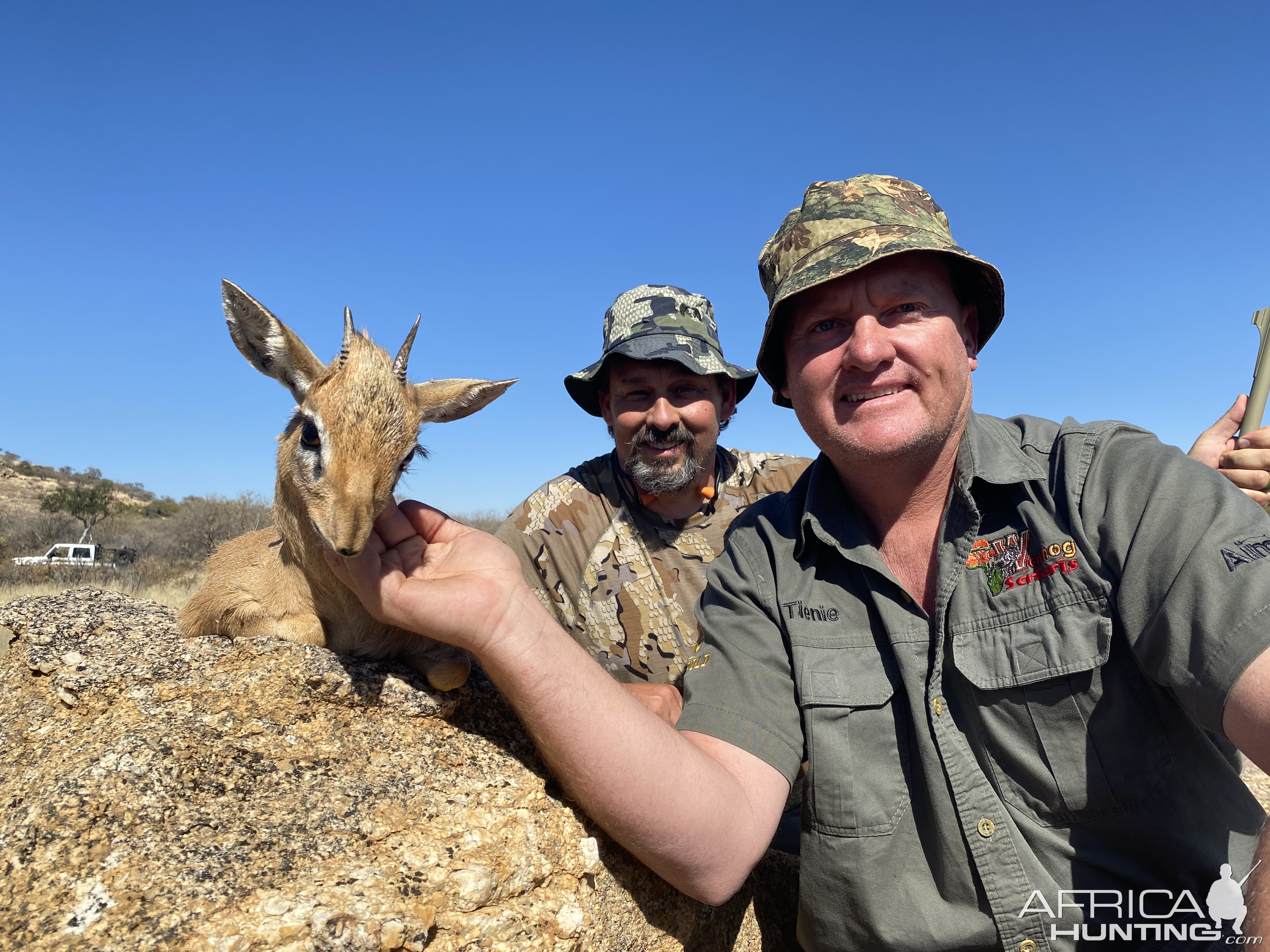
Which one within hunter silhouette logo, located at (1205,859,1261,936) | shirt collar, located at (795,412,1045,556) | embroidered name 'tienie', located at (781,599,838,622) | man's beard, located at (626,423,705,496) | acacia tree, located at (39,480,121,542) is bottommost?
hunter silhouette logo, located at (1205,859,1261,936)

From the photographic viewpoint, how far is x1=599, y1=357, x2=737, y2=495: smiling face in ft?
18.4

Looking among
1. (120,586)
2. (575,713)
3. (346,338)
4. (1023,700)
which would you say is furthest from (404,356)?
(120,586)

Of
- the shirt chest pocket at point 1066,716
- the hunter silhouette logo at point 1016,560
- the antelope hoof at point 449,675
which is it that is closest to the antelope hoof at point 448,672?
the antelope hoof at point 449,675

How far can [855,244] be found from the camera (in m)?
3.06

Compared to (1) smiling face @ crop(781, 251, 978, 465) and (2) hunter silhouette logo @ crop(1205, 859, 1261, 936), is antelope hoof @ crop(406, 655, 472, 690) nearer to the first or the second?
(1) smiling face @ crop(781, 251, 978, 465)

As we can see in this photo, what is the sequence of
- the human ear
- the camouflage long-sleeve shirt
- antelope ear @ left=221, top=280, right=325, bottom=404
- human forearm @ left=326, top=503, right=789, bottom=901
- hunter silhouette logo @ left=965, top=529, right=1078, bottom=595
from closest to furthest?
human forearm @ left=326, top=503, right=789, bottom=901, hunter silhouette logo @ left=965, top=529, right=1078, bottom=595, antelope ear @ left=221, top=280, right=325, bottom=404, the human ear, the camouflage long-sleeve shirt

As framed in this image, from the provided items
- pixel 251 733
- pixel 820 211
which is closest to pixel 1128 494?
pixel 820 211

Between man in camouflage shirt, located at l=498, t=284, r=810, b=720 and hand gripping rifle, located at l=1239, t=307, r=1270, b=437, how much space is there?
9.91ft

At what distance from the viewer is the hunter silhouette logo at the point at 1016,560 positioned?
267 centimetres

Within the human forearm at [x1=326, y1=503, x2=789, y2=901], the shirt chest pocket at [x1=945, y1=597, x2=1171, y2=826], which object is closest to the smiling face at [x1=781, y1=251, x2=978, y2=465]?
the shirt chest pocket at [x1=945, y1=597, x2=1171, y2=826]

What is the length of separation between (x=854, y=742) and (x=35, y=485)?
49.9 m

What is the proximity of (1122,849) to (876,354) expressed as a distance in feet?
6.49

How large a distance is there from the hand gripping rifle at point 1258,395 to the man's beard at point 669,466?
3290mm

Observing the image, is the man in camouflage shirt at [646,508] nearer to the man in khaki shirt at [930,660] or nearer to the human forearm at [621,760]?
the man in khaki shirt at [930,660]
